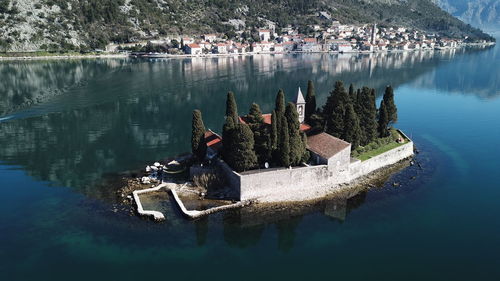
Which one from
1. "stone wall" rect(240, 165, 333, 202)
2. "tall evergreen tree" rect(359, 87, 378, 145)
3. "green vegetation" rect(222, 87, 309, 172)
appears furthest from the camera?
"tall evergreen tree" rect(359, 87, 378, 145)

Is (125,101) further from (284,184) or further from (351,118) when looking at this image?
(284,184)

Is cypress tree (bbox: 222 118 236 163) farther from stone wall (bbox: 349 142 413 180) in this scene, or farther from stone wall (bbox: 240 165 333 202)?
stone wall (bbox: 349 142 413 180)

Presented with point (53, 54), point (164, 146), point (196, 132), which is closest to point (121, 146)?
point (164, 146)

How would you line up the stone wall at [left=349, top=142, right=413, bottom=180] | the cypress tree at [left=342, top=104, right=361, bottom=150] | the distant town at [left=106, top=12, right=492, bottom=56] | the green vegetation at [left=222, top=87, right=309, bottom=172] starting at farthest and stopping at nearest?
the distant town at [left=106, top=12, right=492, bottom=56] → the cypress tree at [left=342, top=104, right=361, bottom=150] → the stone wall at [left=349, top=142, right=413, bottom=180] → the green vegetation at [left=222, top=87, right=309, bottom=172]

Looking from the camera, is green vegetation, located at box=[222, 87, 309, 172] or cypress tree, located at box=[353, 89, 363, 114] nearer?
green vegetation, located at box=[222, 87, 309, 172]

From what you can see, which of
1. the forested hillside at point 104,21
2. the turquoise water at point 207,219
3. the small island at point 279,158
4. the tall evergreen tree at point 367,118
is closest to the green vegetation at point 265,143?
the small island at point 279,158

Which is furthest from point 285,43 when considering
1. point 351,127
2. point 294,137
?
point 294,137

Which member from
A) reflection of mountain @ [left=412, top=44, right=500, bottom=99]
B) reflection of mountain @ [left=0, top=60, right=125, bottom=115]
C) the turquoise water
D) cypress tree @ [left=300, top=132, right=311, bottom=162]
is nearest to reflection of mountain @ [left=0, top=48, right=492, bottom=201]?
reflection of mountain @ [left=0, top=60, right=125, bottom=115]
